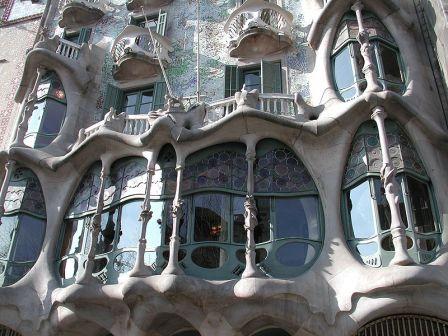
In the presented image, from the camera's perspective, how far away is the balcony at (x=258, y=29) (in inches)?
588

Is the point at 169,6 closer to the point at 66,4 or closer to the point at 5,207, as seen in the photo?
the point at 66,4

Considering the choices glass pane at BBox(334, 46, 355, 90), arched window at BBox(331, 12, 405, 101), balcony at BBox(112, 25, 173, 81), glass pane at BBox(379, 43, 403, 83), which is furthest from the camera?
balcony at BBox(112, 25, 173, 81)

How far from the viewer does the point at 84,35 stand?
17.8 metres

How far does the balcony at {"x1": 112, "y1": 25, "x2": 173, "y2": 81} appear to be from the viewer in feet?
51.4

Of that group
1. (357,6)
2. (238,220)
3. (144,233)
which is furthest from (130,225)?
(357,6)

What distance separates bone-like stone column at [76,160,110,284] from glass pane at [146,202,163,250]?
1169 mm

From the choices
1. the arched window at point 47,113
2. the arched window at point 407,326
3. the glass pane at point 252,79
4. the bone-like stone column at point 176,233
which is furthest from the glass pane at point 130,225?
the arched window at point 407,326

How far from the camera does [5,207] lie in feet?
44.7

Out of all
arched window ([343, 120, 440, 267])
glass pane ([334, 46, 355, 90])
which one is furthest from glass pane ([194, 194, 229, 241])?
glass pane ([334, 46, 355, 90])

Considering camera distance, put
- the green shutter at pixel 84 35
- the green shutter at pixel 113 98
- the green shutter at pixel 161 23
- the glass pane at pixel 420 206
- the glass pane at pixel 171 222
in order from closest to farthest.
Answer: the glass pane at pixel 420 206 < the glass pane at pixel 171 222 < the green shutter at pixel 113 98 < the green shutter at pixel 161 23 < the green shutter at pixel 84 35

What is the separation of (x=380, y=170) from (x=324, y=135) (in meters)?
1.59

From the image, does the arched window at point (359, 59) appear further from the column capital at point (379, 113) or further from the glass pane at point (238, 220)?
the glass pane at point (238, 220)

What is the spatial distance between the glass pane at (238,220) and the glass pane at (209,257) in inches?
17.8

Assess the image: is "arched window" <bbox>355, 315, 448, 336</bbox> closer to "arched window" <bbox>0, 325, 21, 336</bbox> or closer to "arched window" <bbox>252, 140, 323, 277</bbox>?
"arched window" <bbox>252, 140, 323, 277</bbox>
